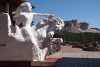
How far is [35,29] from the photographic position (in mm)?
5195

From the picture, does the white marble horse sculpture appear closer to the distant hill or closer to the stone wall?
the stone wall

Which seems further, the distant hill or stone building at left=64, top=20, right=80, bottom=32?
the distant hill

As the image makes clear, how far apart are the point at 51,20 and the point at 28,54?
942mm

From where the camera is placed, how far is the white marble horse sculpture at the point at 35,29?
500 cm

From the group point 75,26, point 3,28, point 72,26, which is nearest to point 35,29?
point 3,28

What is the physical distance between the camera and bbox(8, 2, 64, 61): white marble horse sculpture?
16.4ft

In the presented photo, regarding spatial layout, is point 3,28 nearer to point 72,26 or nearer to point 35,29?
point 35,29

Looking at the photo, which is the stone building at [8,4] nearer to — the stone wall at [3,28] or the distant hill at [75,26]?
the stone wall at [3,28]

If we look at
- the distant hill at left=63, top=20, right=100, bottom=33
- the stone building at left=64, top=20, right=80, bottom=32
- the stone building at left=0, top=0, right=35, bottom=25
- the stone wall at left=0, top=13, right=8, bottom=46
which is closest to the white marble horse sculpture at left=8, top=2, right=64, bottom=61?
the stone wall at left=0, top=13, right=8, bottom=46

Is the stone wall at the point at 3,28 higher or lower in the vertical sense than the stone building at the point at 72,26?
higher

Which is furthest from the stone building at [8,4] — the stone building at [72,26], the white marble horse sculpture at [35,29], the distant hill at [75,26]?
the stone building at [72,26]

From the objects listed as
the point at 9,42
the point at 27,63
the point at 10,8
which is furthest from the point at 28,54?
the point at 10,8

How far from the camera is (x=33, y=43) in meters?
4.96

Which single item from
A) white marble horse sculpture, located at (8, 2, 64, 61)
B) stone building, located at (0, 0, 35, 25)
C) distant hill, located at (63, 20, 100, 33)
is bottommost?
distant hill, located at (63, 20, 100, 33)
